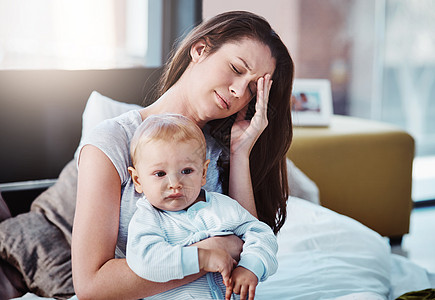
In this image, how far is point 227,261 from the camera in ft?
2.39

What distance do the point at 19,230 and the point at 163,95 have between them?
2.70ft

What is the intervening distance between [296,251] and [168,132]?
86 cm

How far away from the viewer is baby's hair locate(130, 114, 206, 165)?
0.74 metres

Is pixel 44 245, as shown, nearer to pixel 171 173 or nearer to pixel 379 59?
pixel 171 173

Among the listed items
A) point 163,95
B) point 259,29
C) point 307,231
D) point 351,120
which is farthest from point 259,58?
point 351,120

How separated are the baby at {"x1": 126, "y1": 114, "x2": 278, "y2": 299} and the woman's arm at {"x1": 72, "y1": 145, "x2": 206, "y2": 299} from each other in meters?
0.04

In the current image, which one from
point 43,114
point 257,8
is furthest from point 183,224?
point 43,114

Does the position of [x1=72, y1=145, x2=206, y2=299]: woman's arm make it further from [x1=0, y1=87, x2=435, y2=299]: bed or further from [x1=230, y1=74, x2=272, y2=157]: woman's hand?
[x1=0, y1=87, x2=435, y2=299]: bed

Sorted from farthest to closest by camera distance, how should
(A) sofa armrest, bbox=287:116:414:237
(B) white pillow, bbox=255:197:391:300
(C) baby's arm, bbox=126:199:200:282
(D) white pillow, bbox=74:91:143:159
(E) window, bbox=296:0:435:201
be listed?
(E) window, bbox=296:0:435:201
(A) sofa armrest, bbox=287:116:414:237
(D) white pillow, bbox=74:91:143:159
(B) white pillow, bbox=255:197:391:300
(C) baby's arm, bbox=126:199:200:282

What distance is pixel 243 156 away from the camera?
2.80 ft

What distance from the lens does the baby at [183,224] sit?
28.6 inches

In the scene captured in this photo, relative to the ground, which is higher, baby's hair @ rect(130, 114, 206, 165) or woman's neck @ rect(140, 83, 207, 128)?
woman's neck @ rect(140, 83, 207, 128)

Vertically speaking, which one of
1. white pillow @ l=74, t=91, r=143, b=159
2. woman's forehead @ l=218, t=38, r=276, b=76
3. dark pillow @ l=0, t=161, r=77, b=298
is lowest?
dark pillow @ l=0, t=161, r=77, b=298

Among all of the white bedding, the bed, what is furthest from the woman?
the bed
